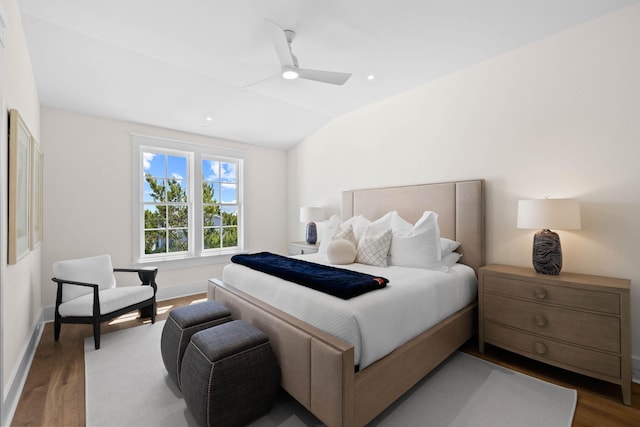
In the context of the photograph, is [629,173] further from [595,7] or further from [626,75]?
[595,7]

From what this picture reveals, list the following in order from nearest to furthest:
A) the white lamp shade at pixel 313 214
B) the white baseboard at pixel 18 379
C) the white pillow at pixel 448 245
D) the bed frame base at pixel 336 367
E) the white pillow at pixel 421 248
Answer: the bed frame base at pixel 336 367, the white baseboard at pixel 18 379, the white pillow at pixel 421 248, the white pillow at pixel 448 245, the white lamp shade at pixel 313 214

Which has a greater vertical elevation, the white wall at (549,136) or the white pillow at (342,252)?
the white wall at (549,136)

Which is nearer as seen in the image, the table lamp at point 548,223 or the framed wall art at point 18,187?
the framed wall art at point 18,187

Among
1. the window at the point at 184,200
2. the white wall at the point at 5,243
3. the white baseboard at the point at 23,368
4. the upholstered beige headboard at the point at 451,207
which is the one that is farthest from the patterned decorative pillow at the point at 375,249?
the window at the point at 184,200

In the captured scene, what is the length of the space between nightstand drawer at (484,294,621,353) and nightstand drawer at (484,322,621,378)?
0.05 m

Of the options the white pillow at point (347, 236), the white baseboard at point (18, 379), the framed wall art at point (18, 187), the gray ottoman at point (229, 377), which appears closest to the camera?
the gray ottoman at point (229, 377)

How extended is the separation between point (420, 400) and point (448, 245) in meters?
1.50

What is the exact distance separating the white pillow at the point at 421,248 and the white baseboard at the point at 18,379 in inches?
115

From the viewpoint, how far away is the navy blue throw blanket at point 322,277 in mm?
1798

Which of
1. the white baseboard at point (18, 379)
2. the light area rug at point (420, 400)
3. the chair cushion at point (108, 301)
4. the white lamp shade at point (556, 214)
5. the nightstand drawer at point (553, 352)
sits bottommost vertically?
the light area rug at point (420, 400)

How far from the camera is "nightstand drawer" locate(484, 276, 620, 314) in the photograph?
1.94m

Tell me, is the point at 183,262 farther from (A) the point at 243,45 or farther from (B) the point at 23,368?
(A) the point at 243,45

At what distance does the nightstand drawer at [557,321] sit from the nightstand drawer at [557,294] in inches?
1.9

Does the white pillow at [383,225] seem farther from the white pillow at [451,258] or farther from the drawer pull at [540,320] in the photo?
the drawer pull at [540,320]
